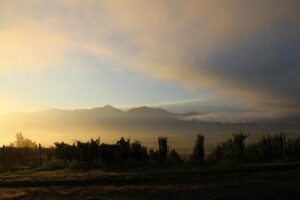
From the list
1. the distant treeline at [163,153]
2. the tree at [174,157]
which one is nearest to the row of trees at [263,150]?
the distant treeline at [163,153]

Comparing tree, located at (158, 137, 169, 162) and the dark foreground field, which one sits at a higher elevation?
tree, located at (158, 137, 169, 162)

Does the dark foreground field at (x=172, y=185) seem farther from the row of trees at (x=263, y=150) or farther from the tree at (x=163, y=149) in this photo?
the tree at (x=163, y=149)

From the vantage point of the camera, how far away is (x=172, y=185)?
28.2 meters

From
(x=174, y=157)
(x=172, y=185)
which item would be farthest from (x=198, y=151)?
(x=172, y=185)

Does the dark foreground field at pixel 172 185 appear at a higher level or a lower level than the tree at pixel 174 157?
lower

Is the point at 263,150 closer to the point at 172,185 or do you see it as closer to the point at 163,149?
the point at 163,149

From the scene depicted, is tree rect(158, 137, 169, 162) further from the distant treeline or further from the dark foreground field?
the dark foreground field

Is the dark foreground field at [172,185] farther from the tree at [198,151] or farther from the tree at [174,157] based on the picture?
the tree at [174,157]

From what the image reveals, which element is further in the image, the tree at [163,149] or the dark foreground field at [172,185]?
the tree at [163,149]

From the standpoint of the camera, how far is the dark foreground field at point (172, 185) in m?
23.9

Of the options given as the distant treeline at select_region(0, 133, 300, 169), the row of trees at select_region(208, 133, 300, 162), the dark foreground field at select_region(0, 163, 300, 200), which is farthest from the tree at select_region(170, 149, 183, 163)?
the dark foreground field at select_region(0, 163, 300, 200)

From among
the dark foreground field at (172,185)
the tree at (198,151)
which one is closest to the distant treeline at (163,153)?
the tree at (198,151)

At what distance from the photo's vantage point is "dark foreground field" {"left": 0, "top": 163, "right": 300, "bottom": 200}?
23.9 m

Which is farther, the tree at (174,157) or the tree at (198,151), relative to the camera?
the tree at (174,157)
